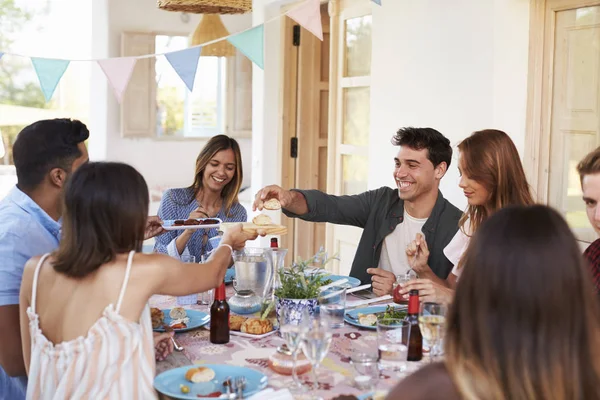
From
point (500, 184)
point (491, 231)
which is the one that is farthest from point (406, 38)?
point (491, 231)

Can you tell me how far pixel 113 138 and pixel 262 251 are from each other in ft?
19.4

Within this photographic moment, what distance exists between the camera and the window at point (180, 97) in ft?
26.8

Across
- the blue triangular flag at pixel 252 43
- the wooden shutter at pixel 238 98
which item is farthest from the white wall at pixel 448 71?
the wooden shutter at pixel 238 98

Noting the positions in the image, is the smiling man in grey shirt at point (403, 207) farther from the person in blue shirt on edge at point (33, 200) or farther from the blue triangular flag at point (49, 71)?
the blue triangular flag at point (49, 71)

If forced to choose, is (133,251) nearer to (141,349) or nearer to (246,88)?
(141,349)

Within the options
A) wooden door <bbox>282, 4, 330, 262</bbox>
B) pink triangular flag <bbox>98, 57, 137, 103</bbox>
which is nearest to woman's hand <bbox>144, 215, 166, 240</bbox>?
pink triangular flag <bbox>98, 57, 137, 103</bbox>

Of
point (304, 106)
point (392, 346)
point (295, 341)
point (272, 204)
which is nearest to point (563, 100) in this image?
point (272, 204)

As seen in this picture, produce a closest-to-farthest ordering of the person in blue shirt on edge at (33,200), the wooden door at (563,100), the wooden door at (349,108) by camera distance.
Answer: the person in blue shirt on edge at (33,200) < the wooden door at (563,100) < the wooden door at (349,108)

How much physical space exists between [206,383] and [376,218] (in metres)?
1.64

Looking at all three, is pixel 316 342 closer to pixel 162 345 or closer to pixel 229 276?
pixel 162 345

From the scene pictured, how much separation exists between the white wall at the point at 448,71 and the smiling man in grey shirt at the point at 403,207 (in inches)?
17.6

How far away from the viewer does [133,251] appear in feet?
6.14

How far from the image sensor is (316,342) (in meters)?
1.73

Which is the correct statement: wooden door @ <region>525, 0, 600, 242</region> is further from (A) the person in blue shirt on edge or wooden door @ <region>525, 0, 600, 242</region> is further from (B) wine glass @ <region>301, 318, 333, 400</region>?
(A) the person in blue shirt on edge
